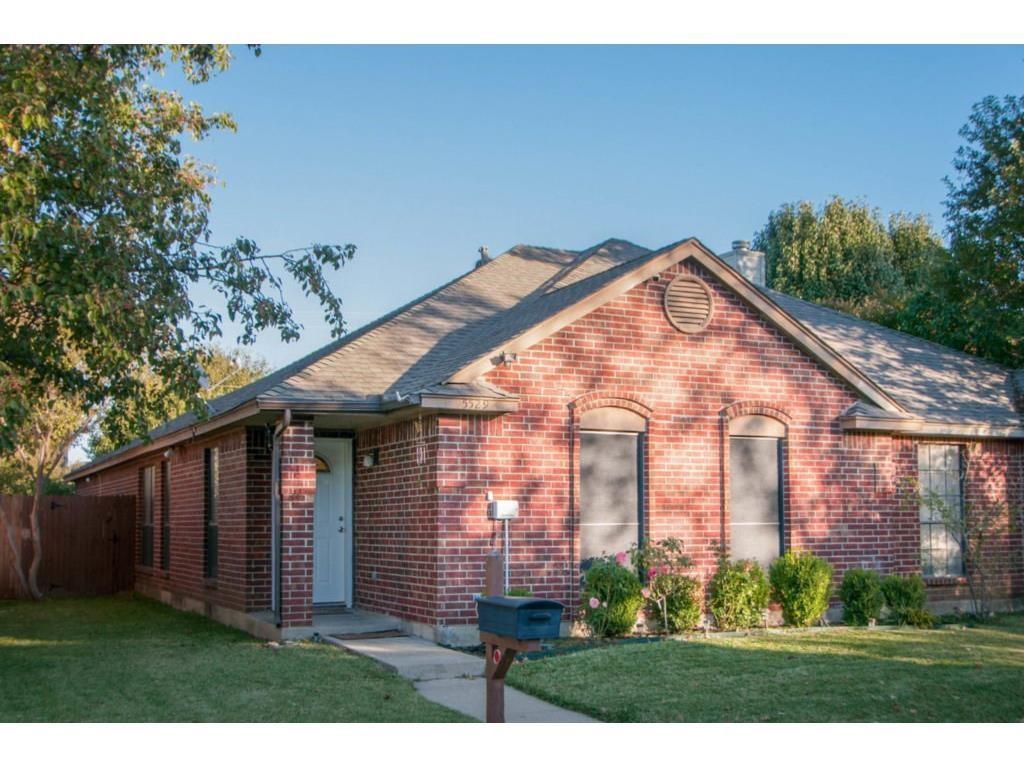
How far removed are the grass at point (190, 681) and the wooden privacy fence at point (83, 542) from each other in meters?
8.84

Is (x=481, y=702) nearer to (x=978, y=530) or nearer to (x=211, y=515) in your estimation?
(x=211, y=515)

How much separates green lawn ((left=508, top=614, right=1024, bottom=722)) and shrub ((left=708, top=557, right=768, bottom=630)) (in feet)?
4.34

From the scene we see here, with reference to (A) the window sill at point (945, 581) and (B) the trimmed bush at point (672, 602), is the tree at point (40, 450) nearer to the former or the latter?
(B) the trimmed bush at point (672, 602)

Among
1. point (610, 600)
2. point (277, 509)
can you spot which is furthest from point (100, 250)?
point (610, 600)

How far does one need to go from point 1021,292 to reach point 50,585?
2201cm

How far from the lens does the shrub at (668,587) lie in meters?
13.8

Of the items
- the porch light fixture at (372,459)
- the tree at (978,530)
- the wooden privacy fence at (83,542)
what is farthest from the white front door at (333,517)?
the wooden privacy fence at (83,542)

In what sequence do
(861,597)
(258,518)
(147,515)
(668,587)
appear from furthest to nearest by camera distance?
1. (147,515)
2. (258,518)
3. (861,597)
4. (668,587)

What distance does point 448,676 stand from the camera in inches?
425

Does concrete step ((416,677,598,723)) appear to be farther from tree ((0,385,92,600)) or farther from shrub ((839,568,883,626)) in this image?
tree ((0,385,92,600))

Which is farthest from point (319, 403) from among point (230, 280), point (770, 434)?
point (770, 434)

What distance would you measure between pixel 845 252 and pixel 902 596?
3014cm

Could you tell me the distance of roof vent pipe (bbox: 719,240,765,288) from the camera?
22.1m

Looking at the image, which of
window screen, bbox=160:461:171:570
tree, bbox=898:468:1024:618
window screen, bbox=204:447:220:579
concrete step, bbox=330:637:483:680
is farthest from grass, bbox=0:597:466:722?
tree, bbox=898:468:1024:618
